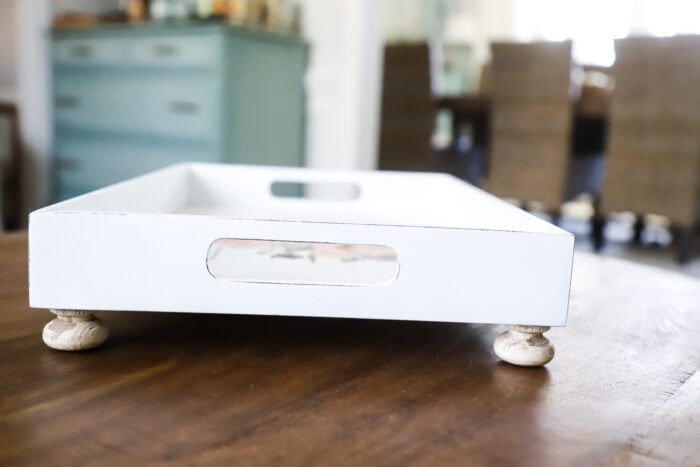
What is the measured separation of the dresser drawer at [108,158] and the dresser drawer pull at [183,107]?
0.39 feet

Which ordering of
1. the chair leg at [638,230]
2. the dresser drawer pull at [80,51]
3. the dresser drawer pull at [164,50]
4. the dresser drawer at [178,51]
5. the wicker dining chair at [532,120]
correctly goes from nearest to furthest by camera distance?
the dresser drawer at [178,51], the dresser drawer pull at [164,50], the dresser drawer pull at [80,51], the wicker dining chair at [532,120], the chair leg at [638,230]

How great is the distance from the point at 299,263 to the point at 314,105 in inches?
87.1

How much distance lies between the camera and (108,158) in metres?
2.83

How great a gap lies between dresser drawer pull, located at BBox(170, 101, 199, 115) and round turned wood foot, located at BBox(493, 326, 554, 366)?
2.16 meters

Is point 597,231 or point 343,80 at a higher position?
point 343,80

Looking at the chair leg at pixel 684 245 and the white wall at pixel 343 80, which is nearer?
the white wall at pixel 343 80

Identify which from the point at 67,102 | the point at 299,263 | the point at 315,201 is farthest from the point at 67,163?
the point at 299,263

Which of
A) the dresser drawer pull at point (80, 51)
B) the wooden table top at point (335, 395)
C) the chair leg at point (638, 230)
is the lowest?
the chair leg at point (638, 230)

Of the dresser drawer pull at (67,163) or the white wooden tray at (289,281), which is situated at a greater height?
the white wooden tray at (289,281)

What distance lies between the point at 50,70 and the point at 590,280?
111 inches

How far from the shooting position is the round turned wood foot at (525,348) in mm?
492

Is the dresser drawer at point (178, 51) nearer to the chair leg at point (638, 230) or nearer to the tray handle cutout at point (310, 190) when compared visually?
the tray handle cutout at point (310, 190)

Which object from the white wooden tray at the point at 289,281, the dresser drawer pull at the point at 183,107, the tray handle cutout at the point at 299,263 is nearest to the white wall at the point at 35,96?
the dresser drawer pull at the point at 183,107

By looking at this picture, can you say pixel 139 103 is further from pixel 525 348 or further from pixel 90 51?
pixel 525 348
